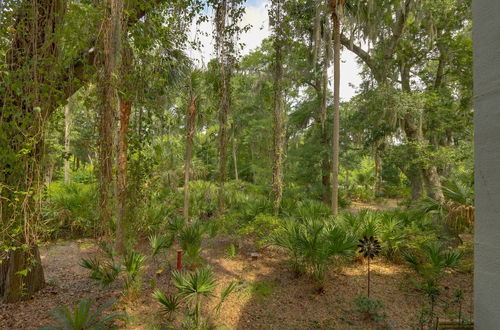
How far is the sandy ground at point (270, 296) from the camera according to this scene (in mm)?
4663

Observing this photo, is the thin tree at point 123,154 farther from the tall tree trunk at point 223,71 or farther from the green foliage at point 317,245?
the green foliage at point 317,245

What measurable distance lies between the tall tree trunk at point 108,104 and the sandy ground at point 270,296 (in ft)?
7.67

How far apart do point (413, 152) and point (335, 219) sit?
6.06m

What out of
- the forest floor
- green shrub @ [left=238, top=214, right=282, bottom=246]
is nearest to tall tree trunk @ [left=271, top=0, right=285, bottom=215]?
green shrub @ [left=238, top=214, right=282, bottom=246]

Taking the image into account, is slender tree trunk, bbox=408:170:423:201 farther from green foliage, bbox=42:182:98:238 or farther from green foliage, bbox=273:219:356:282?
green foliage, bbox=42:182:98:238

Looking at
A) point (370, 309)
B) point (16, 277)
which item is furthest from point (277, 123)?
point (16, 277)

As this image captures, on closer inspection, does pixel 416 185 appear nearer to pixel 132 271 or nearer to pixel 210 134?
pixel 210 134

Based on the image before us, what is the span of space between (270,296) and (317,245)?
145 cm

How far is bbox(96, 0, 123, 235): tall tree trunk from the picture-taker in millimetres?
3297

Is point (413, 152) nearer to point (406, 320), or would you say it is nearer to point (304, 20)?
point (304, 20)

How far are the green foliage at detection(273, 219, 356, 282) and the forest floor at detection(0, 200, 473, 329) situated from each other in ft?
1.45

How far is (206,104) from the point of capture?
33.0ft

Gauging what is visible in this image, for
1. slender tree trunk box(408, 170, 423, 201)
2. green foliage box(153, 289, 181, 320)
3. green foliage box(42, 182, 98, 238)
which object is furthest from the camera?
slender tree trunk box(408, 170, 423, 201)

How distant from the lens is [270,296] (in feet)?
18.3
